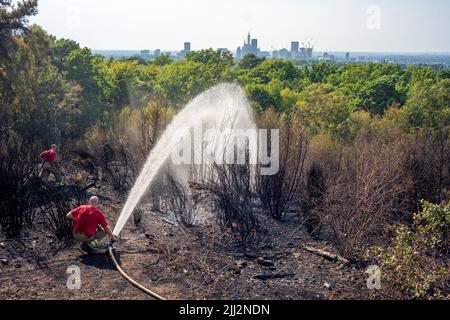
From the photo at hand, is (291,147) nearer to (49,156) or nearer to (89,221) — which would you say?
(49,156)

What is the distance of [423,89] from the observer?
88.4 feet

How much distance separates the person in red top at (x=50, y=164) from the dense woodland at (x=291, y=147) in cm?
39

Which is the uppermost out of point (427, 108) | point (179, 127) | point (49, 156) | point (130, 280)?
point (179, 127)

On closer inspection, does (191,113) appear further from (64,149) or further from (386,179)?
(386,179)

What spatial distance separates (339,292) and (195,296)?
246cm

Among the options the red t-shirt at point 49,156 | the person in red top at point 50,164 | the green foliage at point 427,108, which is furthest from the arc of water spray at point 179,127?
the green foliage at point 427,108

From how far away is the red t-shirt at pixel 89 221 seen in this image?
8281 millimetres

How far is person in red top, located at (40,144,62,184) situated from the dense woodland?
385 mm

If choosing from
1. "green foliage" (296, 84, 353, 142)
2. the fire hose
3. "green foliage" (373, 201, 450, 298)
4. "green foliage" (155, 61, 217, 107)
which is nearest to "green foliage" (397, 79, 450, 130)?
"green foliage" (296, 84, 353, 142)

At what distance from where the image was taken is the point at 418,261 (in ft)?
26.9

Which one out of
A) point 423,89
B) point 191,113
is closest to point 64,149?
point 191,113

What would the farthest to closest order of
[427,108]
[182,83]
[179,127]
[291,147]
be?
[182,83] → [427,108] → [179,127] → [291,147]

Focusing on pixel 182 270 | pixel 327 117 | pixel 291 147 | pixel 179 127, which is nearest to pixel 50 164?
pixel 179 127

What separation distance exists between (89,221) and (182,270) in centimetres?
191
